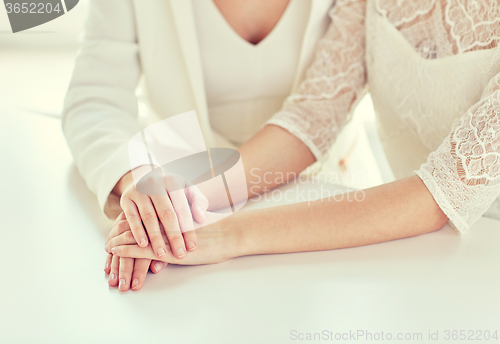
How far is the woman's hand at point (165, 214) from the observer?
0.52 meters

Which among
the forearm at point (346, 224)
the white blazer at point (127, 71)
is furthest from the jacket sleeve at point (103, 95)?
the forearm at point (346, 224)

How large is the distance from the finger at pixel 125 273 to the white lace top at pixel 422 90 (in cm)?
40

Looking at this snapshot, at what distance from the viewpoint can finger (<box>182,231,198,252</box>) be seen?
52cm

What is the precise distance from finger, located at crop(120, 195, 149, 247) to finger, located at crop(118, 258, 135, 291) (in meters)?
0.03

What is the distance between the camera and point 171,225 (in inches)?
20.7

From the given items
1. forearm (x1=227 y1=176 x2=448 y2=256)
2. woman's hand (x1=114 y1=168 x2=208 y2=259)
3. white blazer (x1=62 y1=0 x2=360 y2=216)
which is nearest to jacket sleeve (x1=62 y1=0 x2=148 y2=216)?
white blazer (x1=62 y1=0 x2=360 y2=216)

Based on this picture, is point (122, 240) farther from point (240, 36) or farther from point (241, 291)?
point (240, 36)

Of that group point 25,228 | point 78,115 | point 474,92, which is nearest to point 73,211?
point 25,228

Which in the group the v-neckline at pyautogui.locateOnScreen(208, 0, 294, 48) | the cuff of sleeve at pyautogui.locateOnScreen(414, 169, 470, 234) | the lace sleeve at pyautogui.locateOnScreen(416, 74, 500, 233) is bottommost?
the cuff of sleeve at pyautogui.locateOnScreen(414, 169, 470, 234)

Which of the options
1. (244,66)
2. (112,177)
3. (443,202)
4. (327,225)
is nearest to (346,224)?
(327,225)

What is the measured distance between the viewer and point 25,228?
59 cm

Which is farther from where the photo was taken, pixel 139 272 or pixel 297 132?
pixel 297 132

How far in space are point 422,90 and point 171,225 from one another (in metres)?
0.48

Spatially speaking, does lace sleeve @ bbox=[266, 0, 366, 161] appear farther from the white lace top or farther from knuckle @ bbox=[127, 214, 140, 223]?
knuckle @ bbox=[127, 214, 140, 223]
